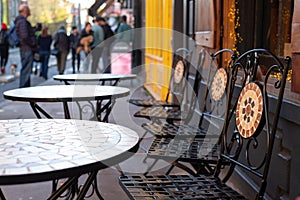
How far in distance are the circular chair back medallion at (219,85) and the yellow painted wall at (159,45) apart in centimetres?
328

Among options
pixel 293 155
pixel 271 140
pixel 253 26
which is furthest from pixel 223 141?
pixel 253 26

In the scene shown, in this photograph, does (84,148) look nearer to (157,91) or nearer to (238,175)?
(238,175)

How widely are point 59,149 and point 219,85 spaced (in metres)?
1.79

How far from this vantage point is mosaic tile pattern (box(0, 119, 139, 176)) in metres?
1.55

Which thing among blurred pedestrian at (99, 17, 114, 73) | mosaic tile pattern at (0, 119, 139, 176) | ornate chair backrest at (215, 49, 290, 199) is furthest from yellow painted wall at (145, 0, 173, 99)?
mosaic tile pattern at (0, 119, 139, 176)

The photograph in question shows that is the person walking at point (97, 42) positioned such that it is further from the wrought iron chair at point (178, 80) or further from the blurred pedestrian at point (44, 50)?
the wrought iron chair at point (178, 80)

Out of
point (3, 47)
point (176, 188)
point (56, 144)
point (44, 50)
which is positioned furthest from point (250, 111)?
point (3, 47)

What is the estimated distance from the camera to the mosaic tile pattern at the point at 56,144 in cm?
155

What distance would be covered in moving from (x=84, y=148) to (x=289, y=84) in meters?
1.28

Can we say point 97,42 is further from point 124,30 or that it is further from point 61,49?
point 61,49

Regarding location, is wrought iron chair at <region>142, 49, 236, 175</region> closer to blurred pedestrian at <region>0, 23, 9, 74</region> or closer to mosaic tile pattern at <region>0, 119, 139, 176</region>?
mosaic tile pattern at <region>0, 119, 139, 176</region>

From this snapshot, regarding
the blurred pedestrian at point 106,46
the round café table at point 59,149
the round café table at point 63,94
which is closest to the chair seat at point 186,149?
the round café table at point 63,94

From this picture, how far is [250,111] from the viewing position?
2324mm

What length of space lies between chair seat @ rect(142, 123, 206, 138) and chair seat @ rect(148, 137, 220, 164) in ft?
0.25
